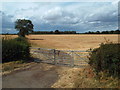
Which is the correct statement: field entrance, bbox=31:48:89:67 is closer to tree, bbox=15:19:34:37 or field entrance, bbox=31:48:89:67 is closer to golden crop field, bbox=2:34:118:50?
golden crop field, bbox=2:34:118:50

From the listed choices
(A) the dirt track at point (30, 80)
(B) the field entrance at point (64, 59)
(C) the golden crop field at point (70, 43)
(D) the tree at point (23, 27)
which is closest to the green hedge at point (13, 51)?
(B) the field entrance at point (64, 59)

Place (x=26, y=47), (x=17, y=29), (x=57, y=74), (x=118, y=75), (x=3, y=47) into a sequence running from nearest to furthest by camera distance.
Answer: (x=118, y=75) → (x=57, y=74) → (x=3, y=47) → (x=26, y=47) → (x=17, y=29)

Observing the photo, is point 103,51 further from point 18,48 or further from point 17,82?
point 18,48

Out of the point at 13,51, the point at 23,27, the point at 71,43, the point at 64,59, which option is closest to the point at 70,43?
the point at 71,43

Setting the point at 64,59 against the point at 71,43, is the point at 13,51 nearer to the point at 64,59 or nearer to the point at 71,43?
the point at 64,59

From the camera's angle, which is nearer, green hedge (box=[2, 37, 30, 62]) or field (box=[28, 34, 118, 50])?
green hedge (box=[2, 37, 30, 62])

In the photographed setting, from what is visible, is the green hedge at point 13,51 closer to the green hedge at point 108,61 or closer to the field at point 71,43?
the green hedge at point 108,61

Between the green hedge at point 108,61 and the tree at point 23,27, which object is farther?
the tree at point 23,27

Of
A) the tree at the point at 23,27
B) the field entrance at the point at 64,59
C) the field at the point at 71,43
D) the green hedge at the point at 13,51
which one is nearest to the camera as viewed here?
the field entrance at the point at 64,59

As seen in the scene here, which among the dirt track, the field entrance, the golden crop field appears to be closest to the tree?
the golden crop field

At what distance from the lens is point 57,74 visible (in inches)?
303

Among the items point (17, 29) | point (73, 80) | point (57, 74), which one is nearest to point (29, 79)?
point (57, 74)

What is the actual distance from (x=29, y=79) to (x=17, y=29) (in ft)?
143

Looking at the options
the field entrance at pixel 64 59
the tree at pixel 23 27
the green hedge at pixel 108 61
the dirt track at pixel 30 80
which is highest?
the tree at pixel 23 27
